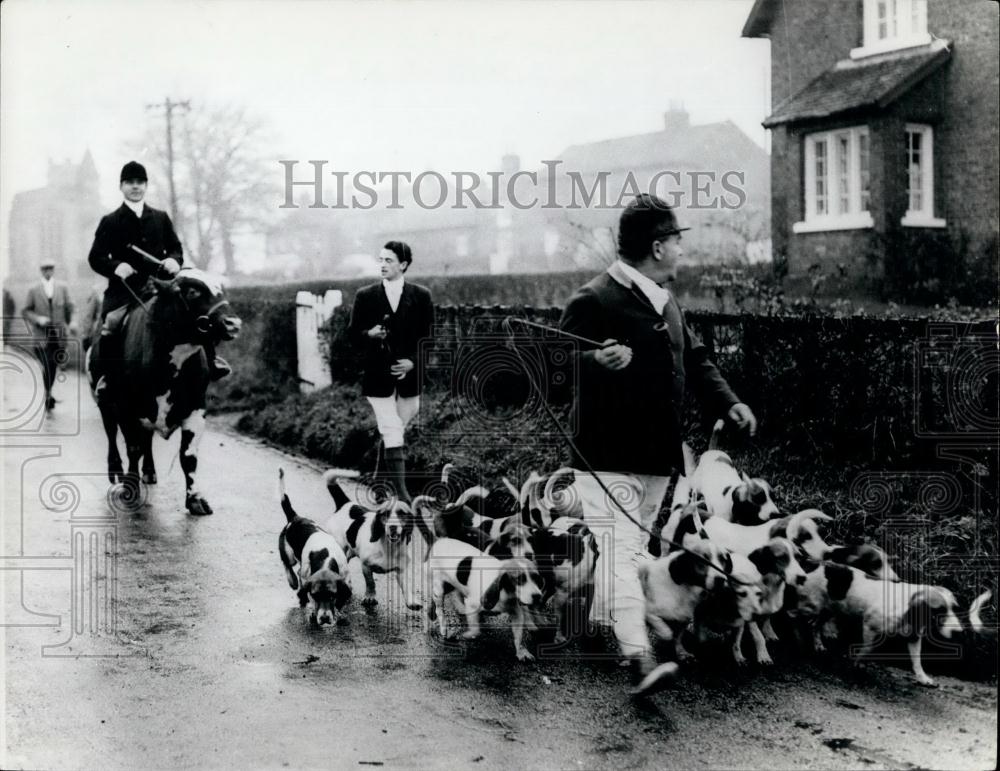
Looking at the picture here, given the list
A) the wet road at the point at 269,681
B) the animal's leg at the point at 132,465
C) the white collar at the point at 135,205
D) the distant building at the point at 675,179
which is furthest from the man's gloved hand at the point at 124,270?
the distant building at the point at 675,179

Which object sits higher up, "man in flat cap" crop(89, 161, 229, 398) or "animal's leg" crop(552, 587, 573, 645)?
"man in flat cap" crop(89, 161, 229, 398)

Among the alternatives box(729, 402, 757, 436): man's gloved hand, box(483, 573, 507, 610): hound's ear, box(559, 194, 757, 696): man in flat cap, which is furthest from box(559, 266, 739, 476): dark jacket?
box(483, 573, 507, 610): hound's ear

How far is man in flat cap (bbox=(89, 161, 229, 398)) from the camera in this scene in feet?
18.8

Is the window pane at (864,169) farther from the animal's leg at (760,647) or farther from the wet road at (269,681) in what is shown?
the wet road at (269,681)

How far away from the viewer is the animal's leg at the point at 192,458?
19.6 feet

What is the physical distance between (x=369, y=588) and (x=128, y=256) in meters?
2.53

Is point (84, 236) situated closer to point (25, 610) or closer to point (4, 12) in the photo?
Result: point (4, 12)

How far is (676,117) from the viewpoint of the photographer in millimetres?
5660

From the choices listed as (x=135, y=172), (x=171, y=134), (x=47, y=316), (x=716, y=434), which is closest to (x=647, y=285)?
(x=716, y=434)

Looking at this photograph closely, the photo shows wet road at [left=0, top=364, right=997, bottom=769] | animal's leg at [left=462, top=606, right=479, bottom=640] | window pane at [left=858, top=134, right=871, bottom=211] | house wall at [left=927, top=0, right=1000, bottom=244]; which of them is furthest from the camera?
window pane at [left=858, top=134, right=871, bottom=211]

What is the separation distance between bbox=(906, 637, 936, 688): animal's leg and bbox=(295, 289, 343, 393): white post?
3.49 meters

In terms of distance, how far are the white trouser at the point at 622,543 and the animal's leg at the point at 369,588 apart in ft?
3.90

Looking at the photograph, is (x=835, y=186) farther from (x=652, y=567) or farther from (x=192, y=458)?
(x=192, y=458)

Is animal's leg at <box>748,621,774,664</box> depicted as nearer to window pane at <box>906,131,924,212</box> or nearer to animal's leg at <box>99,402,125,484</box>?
window pane at <box>906,131,924,212</box>
